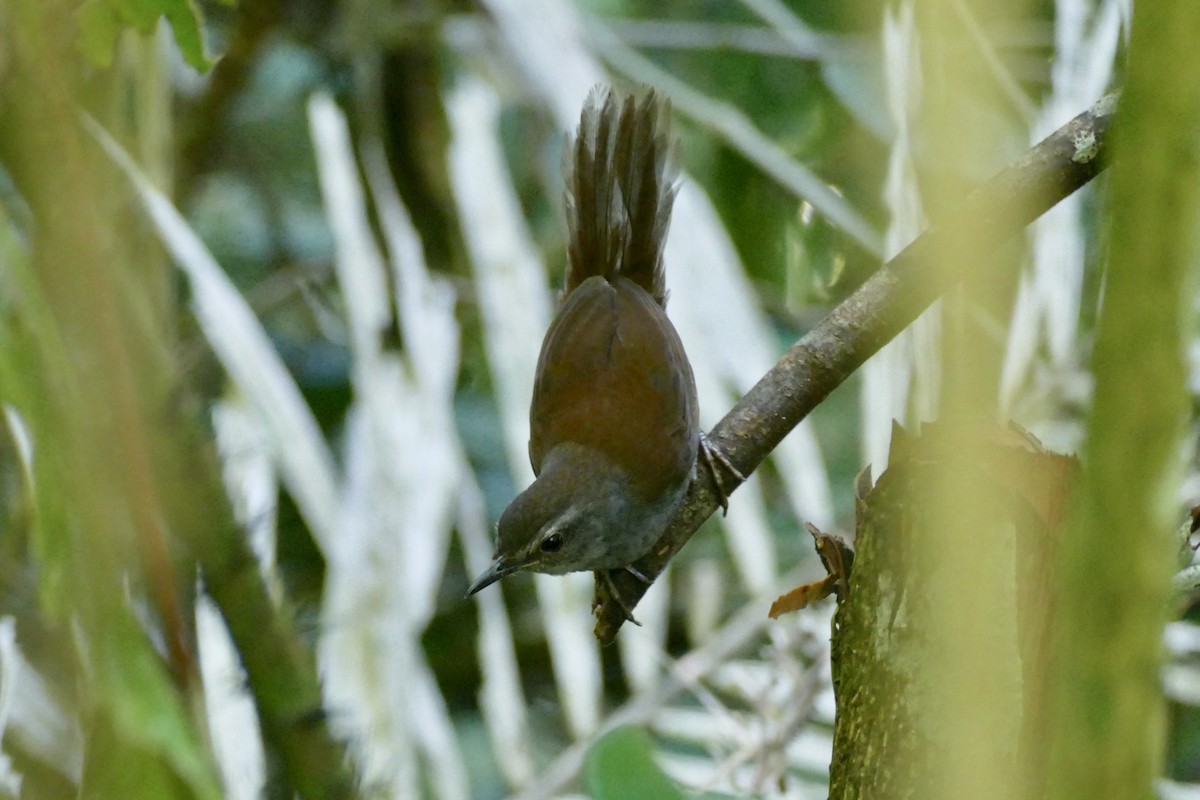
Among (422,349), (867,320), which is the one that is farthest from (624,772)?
(422,349)

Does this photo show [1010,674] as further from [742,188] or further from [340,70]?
[340,70]

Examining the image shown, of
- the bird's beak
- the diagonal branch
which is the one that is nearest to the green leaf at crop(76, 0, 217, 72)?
the diagonal branch

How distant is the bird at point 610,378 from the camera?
9.29 ft

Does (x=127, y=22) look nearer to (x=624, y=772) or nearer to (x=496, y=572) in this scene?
(x=624, y=772)

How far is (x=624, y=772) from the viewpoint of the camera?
1.77 m

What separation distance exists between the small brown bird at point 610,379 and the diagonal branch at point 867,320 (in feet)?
1.04

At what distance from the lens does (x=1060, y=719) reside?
20.8 inches

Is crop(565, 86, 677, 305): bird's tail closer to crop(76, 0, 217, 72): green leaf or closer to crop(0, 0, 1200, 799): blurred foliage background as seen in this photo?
crop(0, 0, 1200, 799): blurred foliage background

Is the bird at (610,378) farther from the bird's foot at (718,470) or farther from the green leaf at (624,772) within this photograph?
the green leaf at (624,772)

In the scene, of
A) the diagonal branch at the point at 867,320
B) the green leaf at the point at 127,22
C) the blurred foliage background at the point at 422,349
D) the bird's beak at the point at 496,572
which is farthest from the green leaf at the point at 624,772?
the green leaf at the point at 127,22

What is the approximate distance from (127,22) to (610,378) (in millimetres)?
1791

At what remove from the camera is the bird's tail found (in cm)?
313

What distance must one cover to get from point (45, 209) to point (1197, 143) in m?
0.82

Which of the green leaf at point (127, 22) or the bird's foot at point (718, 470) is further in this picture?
the bird's foot at point (718, 470)
